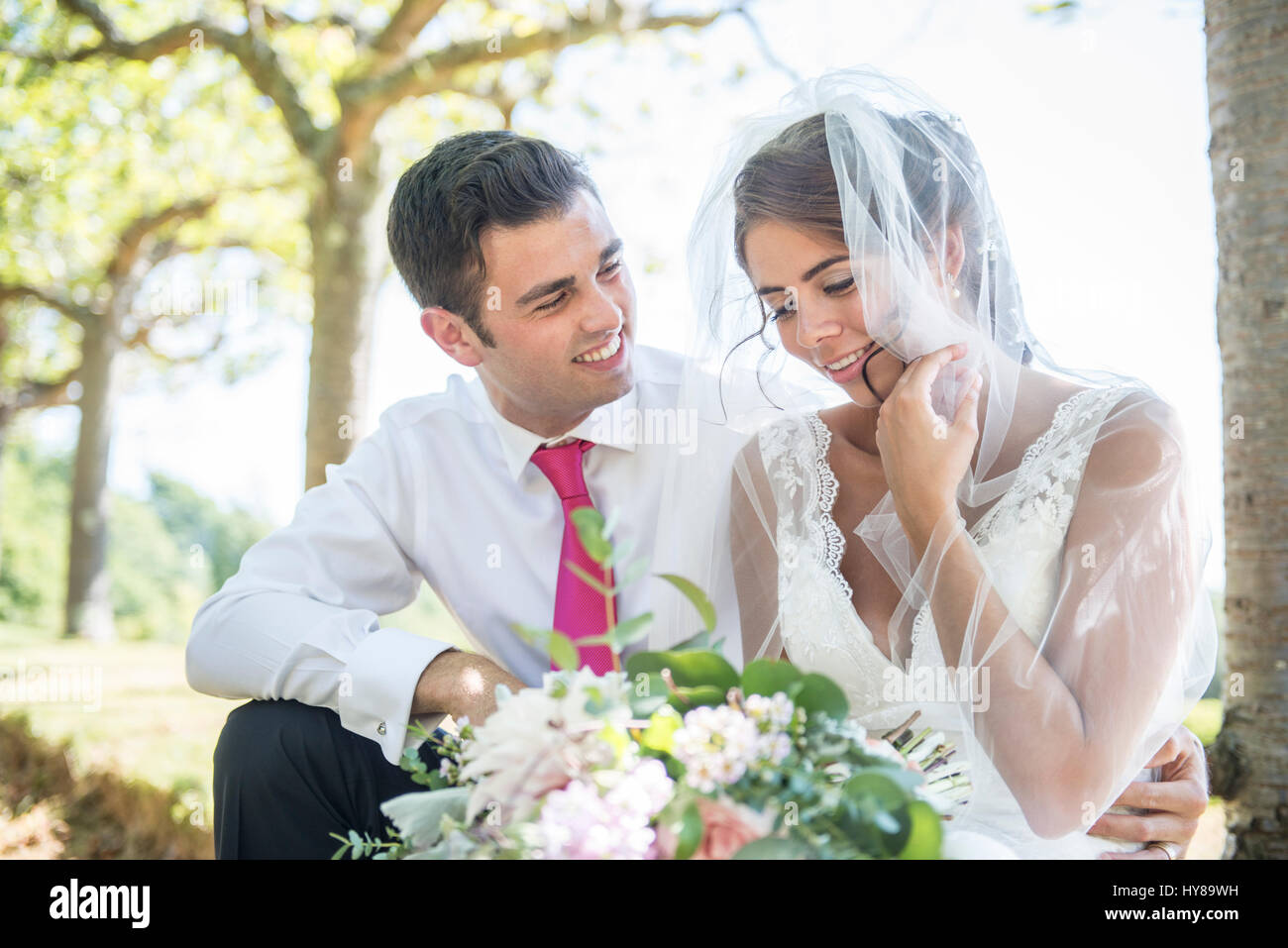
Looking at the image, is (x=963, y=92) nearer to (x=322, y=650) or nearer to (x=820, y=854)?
(x=322, y=650)

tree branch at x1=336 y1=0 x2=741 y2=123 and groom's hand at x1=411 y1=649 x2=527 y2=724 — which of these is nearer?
groom's hand at x1=411 y1=649 x2=527 y2=724

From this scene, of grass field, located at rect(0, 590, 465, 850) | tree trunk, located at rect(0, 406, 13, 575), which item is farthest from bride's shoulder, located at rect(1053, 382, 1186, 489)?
tree trunk, located at rect(0, 406, 13, 575)

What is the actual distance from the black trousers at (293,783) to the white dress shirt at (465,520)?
8.4 inches

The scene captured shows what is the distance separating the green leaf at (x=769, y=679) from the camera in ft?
4.54

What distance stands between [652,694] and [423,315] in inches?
87.5

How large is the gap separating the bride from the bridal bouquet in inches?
28.1

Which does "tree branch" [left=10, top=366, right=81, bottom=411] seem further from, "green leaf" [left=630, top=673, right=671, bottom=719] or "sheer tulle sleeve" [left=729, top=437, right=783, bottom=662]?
"green leaf" [left=630, top=673, right=671, bottom=719]

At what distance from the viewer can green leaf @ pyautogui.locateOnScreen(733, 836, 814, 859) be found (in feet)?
4.00

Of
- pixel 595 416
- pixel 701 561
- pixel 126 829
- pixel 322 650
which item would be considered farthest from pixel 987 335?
pixel 126 829

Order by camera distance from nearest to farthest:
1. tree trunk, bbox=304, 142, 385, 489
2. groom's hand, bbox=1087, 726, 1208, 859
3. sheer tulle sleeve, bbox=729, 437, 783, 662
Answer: groom's hand, bbox=1087, 726, 1208, 859, sheer tulle sleeve, bbox=729, 437, 783, 662, tree trunk, bbox=304, 142, 385, 489

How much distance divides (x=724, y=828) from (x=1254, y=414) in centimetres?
253

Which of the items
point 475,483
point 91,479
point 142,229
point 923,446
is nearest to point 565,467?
point 475,483

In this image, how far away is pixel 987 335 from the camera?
243 cm

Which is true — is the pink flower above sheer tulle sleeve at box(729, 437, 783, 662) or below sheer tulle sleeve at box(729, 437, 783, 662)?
below
